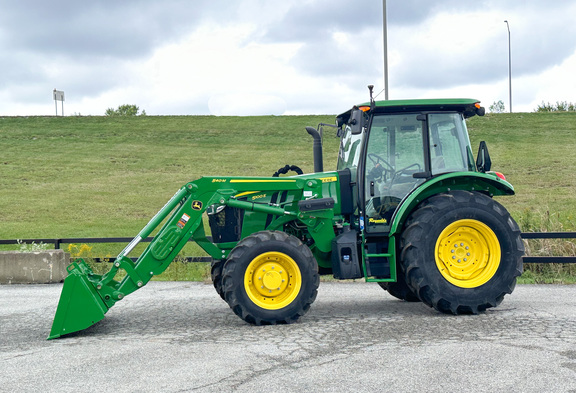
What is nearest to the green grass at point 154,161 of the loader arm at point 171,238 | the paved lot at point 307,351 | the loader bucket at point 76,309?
the paved lot at point 307,351

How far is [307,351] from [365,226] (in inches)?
90.5

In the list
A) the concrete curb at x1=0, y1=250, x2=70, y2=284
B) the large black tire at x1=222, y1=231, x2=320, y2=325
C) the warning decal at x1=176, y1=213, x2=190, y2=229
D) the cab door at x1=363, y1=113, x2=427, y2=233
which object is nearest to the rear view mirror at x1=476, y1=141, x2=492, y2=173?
the cab door at x1=363, y1=113, x2=427, y2=233

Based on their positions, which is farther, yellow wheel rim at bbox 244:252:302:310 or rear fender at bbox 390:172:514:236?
rear fender at bbox 390:172:514:236

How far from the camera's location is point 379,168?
26.3 ft

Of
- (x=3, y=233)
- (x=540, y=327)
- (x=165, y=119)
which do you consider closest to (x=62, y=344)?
(x=540, y=327)

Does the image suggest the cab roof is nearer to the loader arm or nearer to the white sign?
the loader arm

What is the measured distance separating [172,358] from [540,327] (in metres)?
3.72

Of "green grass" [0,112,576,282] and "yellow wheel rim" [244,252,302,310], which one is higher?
"green grass" [0,112,576,282]

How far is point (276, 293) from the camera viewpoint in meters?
7.35

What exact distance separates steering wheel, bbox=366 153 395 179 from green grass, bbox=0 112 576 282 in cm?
624

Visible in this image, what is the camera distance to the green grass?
22.9 m

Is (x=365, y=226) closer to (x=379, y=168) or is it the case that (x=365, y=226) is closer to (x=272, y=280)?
(x=379, y=168)

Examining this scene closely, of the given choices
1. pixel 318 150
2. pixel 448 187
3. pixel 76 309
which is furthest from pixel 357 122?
pixel 76 309

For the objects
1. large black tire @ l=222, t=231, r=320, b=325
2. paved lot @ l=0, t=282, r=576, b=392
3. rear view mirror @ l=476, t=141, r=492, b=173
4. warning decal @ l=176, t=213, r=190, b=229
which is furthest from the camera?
rear view mirror @ l=476, t=141, r=492, b=173
